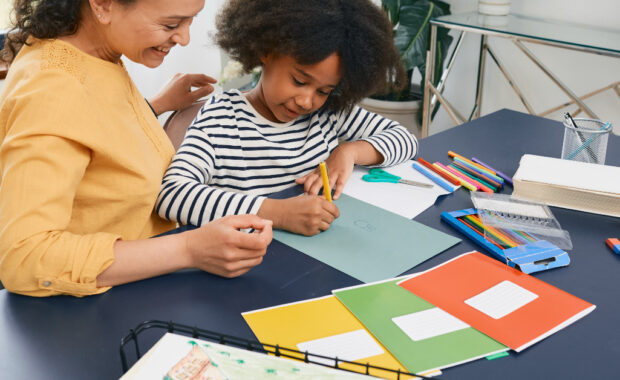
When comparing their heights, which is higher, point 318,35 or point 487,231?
point 318,35

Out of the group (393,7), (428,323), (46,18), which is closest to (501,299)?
(428,323)

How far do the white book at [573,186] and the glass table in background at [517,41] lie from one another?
3.97 feet

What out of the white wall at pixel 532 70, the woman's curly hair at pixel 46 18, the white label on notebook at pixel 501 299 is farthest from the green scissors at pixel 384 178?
the white wall at pixel 532 70

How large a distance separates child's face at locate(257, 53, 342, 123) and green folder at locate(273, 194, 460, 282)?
0.27 meters

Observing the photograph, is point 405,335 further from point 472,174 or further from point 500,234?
point 472,174

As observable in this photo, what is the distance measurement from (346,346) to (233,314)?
0.52 ft

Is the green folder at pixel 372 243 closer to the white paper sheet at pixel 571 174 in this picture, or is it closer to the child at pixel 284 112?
the child at pixel 284 112

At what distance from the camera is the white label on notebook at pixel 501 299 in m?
0.78

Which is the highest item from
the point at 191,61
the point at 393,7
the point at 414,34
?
the point at 393,7

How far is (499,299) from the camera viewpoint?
0.80 meters

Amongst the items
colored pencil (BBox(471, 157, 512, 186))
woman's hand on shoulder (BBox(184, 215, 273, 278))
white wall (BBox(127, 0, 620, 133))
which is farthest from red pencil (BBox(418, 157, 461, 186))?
white wall (BBox(127, 0, 620, 133))

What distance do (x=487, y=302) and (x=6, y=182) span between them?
0.66 m

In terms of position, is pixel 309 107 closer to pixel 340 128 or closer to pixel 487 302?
pixel 340 128

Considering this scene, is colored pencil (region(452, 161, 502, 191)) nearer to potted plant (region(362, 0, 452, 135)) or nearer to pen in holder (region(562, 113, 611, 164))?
pen in holder (region(562, 113, 611, 164))
